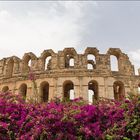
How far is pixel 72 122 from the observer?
26.7 feet

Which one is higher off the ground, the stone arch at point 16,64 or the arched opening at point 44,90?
the stone arch at point 16,64

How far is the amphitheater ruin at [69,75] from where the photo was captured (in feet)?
74.7

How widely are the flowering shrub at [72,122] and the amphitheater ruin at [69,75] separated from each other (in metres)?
13.2

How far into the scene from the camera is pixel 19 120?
8500 millimetres

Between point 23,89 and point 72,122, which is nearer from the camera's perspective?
point 72,122

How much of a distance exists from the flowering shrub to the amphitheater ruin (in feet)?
43.2

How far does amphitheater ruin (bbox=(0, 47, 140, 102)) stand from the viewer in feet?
74.7

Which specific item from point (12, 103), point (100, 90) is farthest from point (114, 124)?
point (100, 90)

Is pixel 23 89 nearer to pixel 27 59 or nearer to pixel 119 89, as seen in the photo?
pixel 27 59

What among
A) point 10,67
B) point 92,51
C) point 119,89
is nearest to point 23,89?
point 10,67

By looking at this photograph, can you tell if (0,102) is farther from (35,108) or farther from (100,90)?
(100,90)

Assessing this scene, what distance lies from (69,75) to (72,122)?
15.1 m

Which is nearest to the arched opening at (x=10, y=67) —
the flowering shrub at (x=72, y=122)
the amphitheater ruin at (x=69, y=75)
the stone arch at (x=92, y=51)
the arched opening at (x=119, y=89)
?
the amphitheater ruin at (x=69, y=75)

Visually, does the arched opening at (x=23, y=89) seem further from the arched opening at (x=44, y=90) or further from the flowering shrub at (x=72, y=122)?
the flowering shrub at (x=72, y=122)
